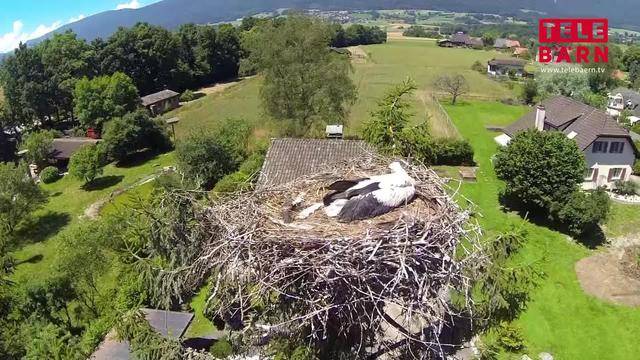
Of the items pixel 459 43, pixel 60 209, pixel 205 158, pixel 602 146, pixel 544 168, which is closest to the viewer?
pixel 544 168

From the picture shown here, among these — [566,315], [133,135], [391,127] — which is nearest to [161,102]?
[133,135]

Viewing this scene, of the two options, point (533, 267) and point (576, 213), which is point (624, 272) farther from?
point (533, 267)

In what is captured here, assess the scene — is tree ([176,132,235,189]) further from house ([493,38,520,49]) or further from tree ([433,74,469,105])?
house ([493,38,520,49])

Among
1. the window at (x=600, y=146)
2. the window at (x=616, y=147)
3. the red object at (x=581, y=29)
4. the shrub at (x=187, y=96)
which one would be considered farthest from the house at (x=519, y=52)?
the window at (x=600, y=146)

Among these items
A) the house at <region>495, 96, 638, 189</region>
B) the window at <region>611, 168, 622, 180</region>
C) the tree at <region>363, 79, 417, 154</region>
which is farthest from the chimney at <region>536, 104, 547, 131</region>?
the tree at <region>363, 79, 417, 154</region>

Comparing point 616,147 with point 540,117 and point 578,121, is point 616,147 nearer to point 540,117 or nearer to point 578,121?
point 578,121

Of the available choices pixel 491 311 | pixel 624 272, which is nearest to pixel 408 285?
pixel 491 311

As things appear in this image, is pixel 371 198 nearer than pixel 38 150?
Yes
